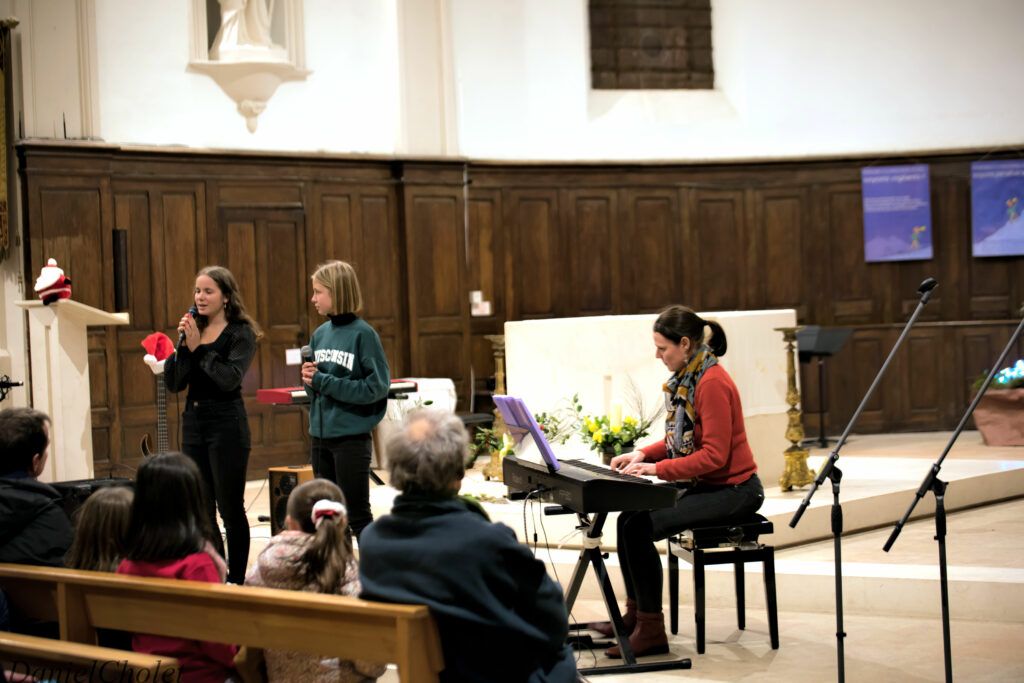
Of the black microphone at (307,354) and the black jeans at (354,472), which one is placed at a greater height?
the black microphone at (307,354)

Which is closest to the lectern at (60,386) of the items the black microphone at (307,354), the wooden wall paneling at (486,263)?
the black microphone at (307,354)

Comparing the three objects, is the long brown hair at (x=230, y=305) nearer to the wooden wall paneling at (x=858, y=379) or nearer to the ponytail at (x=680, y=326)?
the ponytail at (x=680, y=326)

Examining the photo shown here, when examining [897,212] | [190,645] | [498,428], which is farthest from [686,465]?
[897,212]

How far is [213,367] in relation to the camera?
4465mm

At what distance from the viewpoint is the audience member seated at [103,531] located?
9.51ft

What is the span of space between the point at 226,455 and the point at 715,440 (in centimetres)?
203

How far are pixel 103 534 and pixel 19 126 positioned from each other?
6207mm

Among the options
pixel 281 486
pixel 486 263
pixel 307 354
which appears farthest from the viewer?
pixel 486 263

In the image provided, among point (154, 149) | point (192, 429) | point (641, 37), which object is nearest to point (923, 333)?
point (641, 37)

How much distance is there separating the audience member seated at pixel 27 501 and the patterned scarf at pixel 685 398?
2306 mm

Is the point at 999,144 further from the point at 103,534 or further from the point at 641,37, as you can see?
the point at 103,534

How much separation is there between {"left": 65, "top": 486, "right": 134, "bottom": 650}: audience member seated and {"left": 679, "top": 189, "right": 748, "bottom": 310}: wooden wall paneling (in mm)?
8221

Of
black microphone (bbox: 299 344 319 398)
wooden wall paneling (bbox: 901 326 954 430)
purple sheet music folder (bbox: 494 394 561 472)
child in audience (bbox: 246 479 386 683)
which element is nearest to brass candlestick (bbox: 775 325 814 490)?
purple sheet music folder (bbox: 494 394 561 472)

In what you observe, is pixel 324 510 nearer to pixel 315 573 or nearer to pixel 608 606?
pixel 315 573
